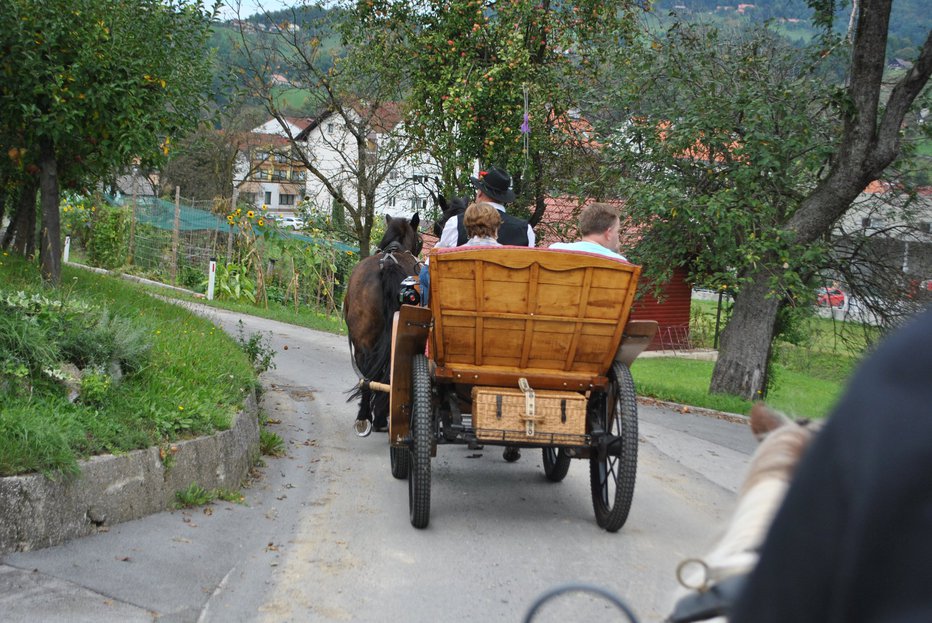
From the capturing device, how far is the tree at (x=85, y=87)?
29.8ft

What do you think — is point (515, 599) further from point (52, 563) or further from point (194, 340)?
point (194, 340)

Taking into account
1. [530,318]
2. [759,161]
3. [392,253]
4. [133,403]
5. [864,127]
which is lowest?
[133,403]

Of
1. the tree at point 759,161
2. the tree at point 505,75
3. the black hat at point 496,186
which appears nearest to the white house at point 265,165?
the tree at point 505,75

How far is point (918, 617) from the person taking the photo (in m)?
0.91

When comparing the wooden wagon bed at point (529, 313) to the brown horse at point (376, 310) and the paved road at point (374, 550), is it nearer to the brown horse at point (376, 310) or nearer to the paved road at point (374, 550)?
the paved road at point (374, 550)

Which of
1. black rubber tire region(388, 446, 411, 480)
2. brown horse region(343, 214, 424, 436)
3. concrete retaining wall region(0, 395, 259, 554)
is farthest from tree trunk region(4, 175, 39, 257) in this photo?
black rubber tire region(388, 446, 411, 480)

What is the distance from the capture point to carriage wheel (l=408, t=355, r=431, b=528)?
20.2ft

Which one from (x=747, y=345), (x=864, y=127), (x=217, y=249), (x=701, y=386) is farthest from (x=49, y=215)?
(x=701, y=386)

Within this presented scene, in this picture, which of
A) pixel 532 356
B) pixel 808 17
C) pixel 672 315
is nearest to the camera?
pixel 532 356

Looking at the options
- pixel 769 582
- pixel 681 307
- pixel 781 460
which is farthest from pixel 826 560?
pixel 681 307

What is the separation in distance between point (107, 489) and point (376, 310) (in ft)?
12.1

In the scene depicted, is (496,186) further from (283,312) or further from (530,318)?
(283,312)

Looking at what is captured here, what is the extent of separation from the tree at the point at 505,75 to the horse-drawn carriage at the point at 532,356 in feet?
28.9

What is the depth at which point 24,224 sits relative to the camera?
40.2ft
